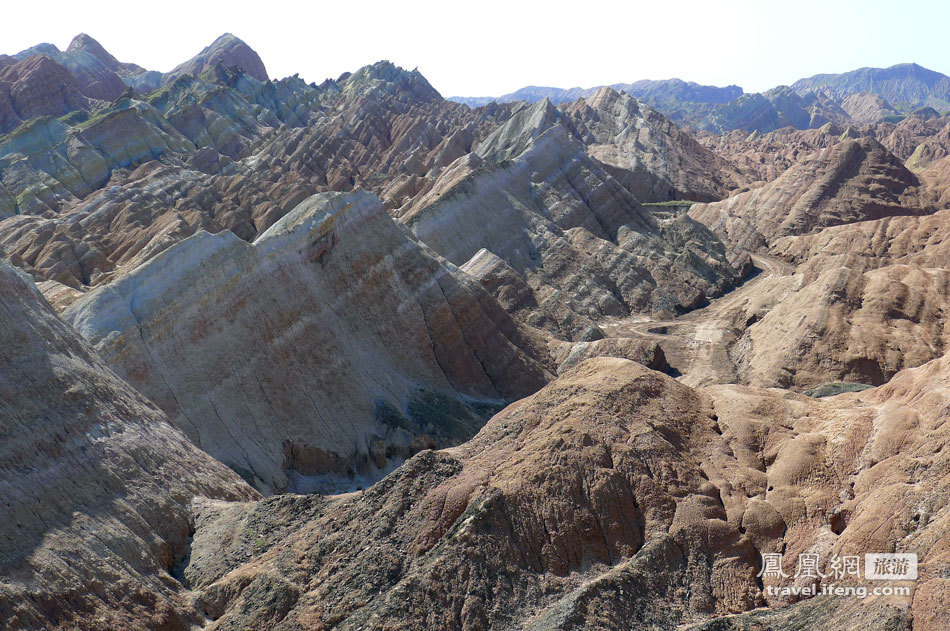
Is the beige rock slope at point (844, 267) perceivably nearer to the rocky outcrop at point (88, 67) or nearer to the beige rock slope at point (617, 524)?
the beige rock slope at point (617, 524)

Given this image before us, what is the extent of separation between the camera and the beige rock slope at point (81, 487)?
50.1 ft

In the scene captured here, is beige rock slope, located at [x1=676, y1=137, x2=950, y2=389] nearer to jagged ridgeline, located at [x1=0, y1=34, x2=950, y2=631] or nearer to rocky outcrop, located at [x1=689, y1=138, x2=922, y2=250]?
rocky outcrop, located at [x1=689, y1=138, x2=922, y2=250]

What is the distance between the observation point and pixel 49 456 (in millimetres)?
17703

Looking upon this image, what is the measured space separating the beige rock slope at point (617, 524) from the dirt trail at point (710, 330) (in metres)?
24.1

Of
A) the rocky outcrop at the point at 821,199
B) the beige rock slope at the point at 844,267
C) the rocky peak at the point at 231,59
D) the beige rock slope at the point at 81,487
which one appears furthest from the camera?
the rocky peak at the point at 231,59

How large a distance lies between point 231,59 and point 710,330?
569ft

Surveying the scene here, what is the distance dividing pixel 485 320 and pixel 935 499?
1141 inches

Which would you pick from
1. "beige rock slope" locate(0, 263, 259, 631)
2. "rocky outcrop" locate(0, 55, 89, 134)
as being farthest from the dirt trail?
"rocky outcrop" locate(0, 55, 89, 134)

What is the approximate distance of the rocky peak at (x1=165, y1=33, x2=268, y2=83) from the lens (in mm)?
184387

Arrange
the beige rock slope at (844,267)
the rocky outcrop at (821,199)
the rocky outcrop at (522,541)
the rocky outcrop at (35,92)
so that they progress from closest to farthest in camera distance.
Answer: the rocky outcrop at (522,541), the beige rock slope at (844,267), the rocky outcrop at (821,199), the rocky outcrop at (35,92)

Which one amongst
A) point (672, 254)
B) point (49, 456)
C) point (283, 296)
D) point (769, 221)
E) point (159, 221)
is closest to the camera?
point (49, 456)

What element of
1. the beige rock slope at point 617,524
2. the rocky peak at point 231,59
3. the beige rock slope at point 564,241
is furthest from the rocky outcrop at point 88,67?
the beige rock slope at point 617,524

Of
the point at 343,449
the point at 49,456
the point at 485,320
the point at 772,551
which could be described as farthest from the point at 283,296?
the point at 772,551

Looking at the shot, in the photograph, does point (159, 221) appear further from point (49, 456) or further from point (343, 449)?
point (49, 456)
